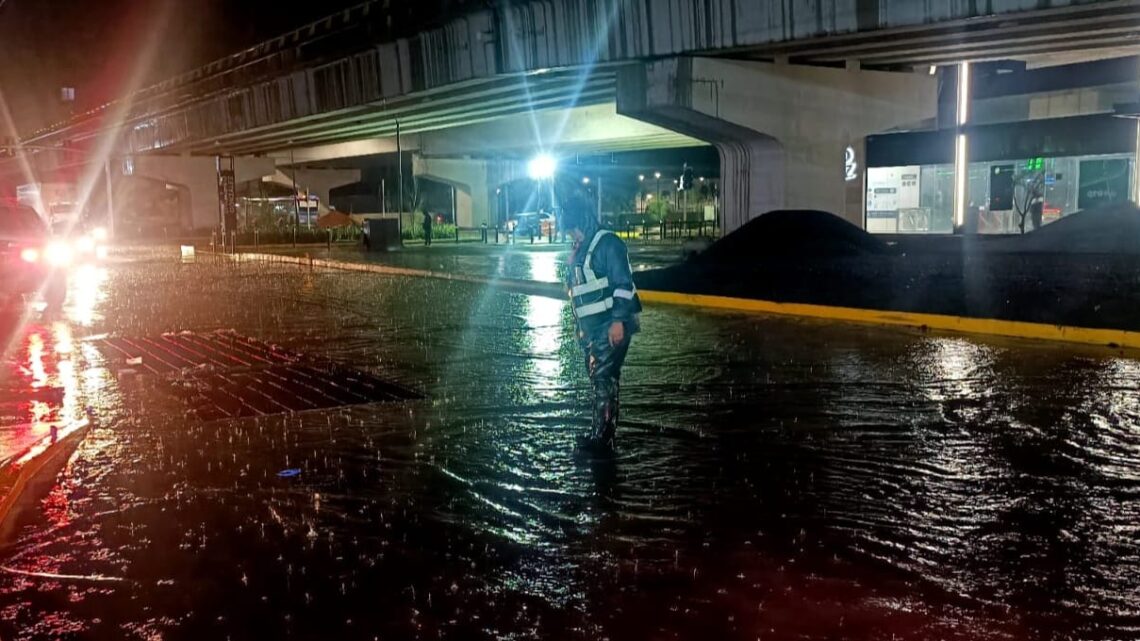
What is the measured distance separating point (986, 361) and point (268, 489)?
8249mm

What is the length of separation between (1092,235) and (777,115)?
8.84 meters

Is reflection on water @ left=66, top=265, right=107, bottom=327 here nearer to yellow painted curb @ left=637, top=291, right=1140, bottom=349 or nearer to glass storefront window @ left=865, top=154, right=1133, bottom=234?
yellow painted curb @ left=637, top=291, right=1140, bottom=349

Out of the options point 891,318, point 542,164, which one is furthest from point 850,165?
point 542,164

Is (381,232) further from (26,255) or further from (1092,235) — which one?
(1092,235)

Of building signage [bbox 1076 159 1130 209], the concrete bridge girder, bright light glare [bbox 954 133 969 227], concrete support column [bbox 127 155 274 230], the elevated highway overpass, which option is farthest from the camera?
concrete support column [bbox 127 155 274 230]

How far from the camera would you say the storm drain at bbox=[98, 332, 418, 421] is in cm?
Result: 962

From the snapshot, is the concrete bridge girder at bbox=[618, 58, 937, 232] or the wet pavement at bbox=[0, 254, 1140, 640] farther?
the concrete bridge girder at bbox=[618, 58, 937, 232]

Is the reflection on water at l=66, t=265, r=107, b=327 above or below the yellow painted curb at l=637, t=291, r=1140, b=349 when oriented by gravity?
above

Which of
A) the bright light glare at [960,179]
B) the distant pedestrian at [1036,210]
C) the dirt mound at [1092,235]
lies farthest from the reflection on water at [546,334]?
the distant pedestrian at [1036,210]

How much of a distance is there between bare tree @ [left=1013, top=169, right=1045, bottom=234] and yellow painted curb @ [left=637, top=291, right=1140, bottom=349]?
58.6ft

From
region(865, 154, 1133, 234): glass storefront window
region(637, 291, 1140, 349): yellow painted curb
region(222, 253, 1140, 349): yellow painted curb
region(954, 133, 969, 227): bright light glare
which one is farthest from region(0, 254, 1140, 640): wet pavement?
region(954, 133, 969, 227): bright light glare

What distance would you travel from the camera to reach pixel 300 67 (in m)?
37.6

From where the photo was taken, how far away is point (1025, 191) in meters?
33.1

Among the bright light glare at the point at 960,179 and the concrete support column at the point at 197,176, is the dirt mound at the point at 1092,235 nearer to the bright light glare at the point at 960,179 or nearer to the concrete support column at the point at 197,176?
the bright light glare at the point at 960,179
